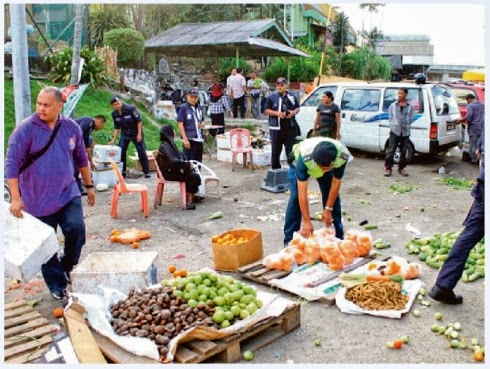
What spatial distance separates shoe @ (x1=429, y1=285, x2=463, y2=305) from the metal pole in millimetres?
5895

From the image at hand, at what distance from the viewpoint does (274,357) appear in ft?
13.9

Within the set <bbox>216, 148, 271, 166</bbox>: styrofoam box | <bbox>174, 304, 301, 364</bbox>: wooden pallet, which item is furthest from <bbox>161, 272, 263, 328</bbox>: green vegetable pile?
<bbox>216, 148, 271, 166</bbox>: styrofoam box

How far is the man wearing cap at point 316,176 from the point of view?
5398mm

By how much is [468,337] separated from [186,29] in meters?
19.4

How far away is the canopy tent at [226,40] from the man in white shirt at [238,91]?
155 cm

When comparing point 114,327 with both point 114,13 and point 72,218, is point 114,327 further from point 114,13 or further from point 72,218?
point 114,13

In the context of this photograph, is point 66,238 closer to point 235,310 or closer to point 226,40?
point 235,310

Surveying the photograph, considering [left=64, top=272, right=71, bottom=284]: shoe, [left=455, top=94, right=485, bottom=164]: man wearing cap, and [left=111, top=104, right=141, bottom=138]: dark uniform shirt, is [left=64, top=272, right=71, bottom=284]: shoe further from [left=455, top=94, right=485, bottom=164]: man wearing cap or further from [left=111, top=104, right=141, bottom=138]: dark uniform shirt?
[left=455, top=94, right=485, bottom=164]: man wearing cap

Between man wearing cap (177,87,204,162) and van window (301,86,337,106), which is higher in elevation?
van window (301,86,337,106)

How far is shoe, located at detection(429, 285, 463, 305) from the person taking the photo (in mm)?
4895

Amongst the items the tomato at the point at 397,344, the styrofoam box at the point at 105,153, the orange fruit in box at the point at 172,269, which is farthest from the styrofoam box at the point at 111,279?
the styrofoam box at the point at 105,153

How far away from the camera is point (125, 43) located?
827 inches

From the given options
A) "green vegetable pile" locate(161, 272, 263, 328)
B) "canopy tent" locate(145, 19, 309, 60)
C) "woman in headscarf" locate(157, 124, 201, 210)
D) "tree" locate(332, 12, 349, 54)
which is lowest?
"green vegetable pile" locate(161, 272, 263, 328)

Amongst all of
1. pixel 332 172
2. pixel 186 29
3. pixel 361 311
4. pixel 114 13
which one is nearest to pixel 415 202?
pixel 332 172
